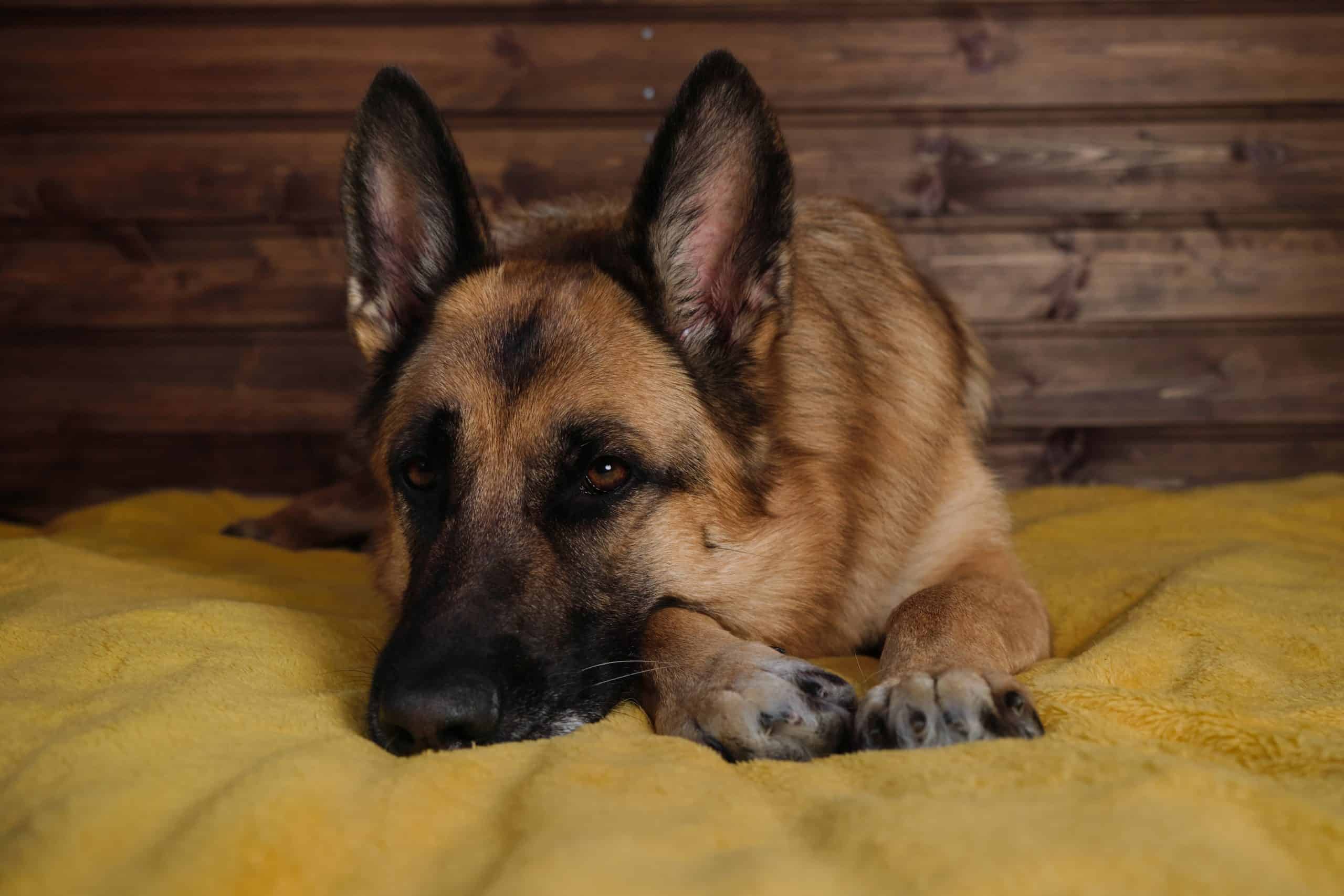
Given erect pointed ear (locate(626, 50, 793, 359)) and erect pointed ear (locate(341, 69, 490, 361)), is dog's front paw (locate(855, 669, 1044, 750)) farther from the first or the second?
erect pointed ear (locate(341, 69, 490, 361))

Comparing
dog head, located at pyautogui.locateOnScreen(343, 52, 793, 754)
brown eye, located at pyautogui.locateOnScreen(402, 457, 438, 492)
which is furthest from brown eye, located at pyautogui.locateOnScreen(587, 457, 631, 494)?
brown eye, located at pyautogui.locateOnScreen(402, 457, 438, 492)

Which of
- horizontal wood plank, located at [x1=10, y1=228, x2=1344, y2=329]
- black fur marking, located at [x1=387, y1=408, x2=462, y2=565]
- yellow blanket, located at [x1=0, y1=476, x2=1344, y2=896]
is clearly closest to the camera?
yellow blanket, located at [x1=0, y1=476, x2=1344, y2=896]

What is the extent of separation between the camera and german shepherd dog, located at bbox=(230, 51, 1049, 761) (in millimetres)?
1486

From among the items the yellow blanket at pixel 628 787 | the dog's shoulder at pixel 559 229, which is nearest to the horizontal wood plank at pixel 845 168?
the dog's shoulder at pixel 559 229

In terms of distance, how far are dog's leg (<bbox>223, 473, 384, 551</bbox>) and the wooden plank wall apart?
0.83m

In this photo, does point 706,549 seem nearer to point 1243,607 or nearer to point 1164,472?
point 1243,607

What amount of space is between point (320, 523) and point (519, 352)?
1.72 meters

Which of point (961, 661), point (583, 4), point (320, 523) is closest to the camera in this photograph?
point (961, 661)

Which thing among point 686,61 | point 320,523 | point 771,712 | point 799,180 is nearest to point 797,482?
point 771,712

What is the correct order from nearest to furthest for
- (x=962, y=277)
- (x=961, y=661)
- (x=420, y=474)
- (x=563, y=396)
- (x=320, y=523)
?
1. (x=961, y=661)
2. (x=563, y=396)
3. (x=420, y=474)
4. (x=320, y=523)
5. (x=962, y=277)

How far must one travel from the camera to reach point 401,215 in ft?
7.05

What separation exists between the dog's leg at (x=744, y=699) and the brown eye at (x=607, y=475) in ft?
0.88

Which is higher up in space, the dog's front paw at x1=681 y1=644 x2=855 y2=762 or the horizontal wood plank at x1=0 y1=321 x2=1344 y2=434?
the dog's front paw at x1=681 y1=644 x2=855 y2=762

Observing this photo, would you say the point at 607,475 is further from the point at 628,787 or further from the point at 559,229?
the point at 559,229
